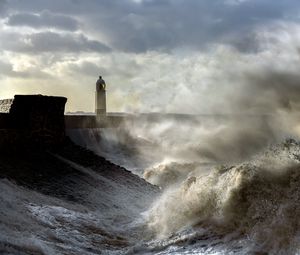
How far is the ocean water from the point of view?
5.93 meters

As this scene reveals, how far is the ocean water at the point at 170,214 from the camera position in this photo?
593 centimetres

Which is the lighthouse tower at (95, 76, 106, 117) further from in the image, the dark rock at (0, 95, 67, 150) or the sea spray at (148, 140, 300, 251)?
the sea spray at (148, 140, 300, 251)

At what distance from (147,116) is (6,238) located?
21.3 metres

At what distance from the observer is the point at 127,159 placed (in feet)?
68.1

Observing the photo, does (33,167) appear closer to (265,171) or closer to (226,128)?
(265,171)

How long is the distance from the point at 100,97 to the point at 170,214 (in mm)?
17666

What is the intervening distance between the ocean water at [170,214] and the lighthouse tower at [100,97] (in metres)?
13.3

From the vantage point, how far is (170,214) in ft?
25.6

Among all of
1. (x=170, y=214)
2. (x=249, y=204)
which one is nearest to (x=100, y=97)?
(x=170, y=214)

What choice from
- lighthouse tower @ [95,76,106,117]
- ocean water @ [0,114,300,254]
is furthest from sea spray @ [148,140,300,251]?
lighthouse tower @ [95,76,106,117]

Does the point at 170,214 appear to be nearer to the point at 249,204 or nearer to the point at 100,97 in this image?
the point at 249,204

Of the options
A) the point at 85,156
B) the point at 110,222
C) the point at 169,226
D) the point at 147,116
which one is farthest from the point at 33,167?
the point at 147,116

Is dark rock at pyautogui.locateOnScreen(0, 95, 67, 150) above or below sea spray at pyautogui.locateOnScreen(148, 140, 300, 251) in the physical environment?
above

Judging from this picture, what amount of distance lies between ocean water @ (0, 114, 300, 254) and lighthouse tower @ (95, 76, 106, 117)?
13.3 metres
